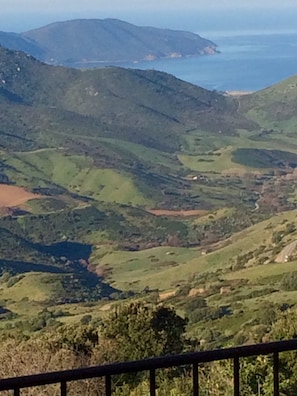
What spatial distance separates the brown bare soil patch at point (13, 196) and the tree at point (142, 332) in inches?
4261

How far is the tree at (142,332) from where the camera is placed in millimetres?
19906

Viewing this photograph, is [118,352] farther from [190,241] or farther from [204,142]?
[204,142]

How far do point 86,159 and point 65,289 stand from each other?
81.7m

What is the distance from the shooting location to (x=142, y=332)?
2066 cm

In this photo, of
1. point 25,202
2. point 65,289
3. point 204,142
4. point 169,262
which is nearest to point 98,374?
point 65,289

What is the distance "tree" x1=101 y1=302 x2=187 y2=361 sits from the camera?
65.3 feet

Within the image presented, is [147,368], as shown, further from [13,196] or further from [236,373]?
[13,196]

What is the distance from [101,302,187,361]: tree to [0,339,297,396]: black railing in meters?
15.0

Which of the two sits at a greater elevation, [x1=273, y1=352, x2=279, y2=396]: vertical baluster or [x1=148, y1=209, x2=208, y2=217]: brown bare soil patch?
[x1=273, y1=352, x2=279, y2=396]: vertical baluster

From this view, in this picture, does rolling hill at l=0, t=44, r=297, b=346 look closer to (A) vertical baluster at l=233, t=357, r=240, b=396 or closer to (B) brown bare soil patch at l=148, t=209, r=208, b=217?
(B) brown bare soil patch at l=148, t=209, r=208, b=217

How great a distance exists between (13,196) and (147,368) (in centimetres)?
13224

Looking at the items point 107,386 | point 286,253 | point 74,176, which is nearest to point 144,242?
point 74,176

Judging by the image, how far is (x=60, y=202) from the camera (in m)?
132

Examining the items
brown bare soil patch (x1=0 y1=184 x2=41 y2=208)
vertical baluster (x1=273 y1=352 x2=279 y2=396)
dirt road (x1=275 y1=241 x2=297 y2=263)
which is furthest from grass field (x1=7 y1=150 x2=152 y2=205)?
vertical baluster (x1=273 y1=352 x2=279 y2=396)
